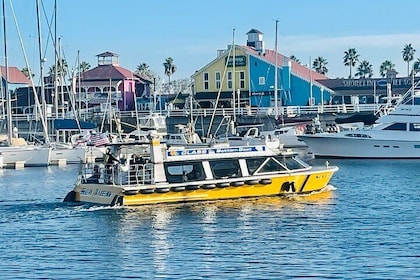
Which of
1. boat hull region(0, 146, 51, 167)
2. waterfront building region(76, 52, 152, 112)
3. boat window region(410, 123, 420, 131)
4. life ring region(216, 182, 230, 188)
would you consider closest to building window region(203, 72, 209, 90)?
waterfront building region(76, 52, 152, 112)

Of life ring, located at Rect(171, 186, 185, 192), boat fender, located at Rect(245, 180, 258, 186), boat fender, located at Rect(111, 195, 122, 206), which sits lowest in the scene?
boat fender, located at Rect(111, 195, 122, 206)

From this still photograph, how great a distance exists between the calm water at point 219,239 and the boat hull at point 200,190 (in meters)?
0.39

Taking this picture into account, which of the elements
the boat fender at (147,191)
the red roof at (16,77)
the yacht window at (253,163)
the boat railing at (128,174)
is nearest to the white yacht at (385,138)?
the yacht window at (253,163)

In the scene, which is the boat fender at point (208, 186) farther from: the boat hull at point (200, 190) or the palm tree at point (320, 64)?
the palm tree at point (320, 64)

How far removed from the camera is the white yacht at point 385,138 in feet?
226

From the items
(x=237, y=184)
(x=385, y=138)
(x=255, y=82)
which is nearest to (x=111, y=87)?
(x=255, y=82)

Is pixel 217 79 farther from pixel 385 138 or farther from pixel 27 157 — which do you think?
pixel 27 157

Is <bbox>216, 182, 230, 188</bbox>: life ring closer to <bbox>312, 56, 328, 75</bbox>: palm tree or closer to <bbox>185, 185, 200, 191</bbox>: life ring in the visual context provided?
<bbox>185, 185, 200, 191</bbox>: life ring

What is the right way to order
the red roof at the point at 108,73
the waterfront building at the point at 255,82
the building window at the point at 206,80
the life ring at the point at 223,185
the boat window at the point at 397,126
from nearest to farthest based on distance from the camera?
the life ring at the point at 223,185 < the boat window at the point at 397,126 < the waterfront building at the point at 255,82 < the building window at the point at 206,80 < the red roof at the point at 108,73

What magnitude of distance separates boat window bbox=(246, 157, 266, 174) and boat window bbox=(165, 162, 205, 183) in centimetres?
212

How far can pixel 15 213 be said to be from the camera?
124ft

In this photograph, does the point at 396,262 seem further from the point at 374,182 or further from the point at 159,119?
the point at 159,119

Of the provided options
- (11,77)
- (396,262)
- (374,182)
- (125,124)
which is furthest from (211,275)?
(11,77)

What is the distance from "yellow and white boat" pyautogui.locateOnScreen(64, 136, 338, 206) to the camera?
36.9 m
